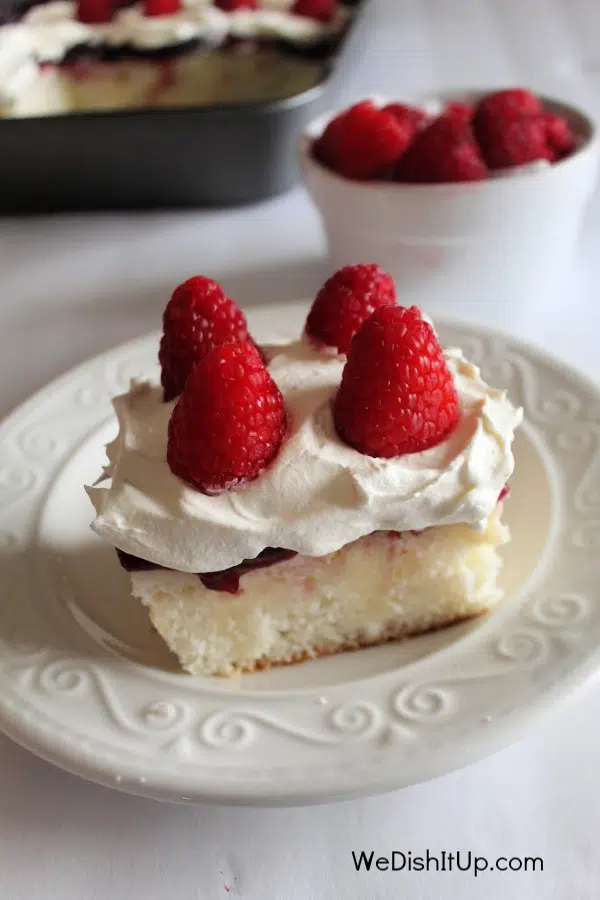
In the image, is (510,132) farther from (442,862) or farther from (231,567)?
(442,862)

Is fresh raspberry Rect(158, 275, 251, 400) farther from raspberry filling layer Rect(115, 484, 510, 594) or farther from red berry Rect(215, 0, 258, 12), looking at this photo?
red berry Rect(215, 0, 258, 12)

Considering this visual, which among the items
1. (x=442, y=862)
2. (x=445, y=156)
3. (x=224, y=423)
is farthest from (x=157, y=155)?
(x=442, y=862)

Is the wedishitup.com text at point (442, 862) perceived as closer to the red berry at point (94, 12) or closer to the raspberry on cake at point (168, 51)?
the raspberry on cake at point (168, 51)

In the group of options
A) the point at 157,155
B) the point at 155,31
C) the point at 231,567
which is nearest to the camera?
the point at 231,567

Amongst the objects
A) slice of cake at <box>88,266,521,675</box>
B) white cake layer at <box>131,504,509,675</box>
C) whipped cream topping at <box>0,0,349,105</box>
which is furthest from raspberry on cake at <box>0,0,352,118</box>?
white cake layer at <box>131,504,509,675</box>

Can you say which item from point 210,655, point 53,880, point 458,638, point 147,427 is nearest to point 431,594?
point 458,638

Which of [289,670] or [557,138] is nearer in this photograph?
[289,670]
